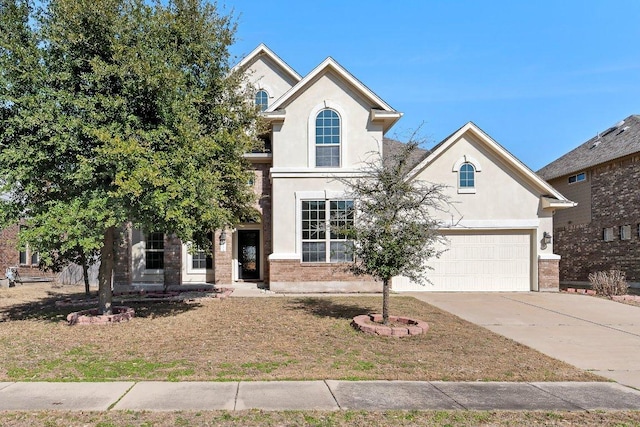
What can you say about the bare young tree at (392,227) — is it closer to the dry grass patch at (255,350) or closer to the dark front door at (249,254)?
the dry grass patch at (255,350)

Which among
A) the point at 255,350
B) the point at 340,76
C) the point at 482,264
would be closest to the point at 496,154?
the point at 482,264

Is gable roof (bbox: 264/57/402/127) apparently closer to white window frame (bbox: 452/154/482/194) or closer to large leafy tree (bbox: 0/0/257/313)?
white window frame (bbox: 452/154/482/194)

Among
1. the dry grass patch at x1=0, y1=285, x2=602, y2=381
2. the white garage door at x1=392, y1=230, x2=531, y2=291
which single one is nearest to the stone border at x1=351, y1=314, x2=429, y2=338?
the dry grass patch at x1=0, y1=285, x2=602, y2=381

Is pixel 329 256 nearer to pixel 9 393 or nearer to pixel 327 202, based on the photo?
pixel 327 202

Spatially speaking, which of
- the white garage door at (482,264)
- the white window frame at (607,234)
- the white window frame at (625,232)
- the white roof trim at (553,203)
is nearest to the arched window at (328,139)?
the white garage door at (482,264)

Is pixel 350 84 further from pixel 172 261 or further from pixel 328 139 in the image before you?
pixel 172 261

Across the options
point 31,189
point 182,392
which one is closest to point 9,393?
point 182,392

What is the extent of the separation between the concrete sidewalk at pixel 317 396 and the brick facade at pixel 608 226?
16002mm

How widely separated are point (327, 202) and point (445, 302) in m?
5.38

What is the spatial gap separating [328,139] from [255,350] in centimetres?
978

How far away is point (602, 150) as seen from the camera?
70.0 feet

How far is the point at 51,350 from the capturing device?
7.86 meters

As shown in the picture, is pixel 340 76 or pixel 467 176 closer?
pixel 340 76

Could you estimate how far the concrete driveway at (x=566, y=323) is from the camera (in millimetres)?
7621
